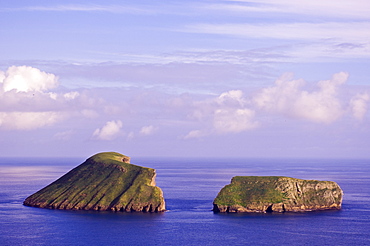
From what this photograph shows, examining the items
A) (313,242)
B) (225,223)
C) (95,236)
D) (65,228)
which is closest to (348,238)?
(313,242)

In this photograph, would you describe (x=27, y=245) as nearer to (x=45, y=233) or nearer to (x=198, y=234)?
(x=45, y=233)

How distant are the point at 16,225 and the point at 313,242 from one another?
95625 millimetres

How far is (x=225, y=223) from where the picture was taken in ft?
628

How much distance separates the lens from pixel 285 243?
16125cm

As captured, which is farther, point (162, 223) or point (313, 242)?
point (162, 223)

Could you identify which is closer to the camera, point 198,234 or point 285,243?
point 285,243

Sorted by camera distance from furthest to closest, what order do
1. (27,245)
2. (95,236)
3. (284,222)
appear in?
1. (284,222)
2. (95,236)
3. (27,245)

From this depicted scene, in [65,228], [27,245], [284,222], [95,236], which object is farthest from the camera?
[284,222]

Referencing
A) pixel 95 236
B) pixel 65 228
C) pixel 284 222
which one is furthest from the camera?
pixel 284 222

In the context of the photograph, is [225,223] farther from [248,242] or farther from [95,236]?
[95,236]

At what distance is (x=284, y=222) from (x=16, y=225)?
91.1 m

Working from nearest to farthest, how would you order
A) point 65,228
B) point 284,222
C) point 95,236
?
1. point 95,236
2. point 65,228
3. point 284,222

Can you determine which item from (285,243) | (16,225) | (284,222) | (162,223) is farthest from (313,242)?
Result: (16,225)

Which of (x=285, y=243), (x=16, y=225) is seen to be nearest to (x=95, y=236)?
(x=16, y=225)
